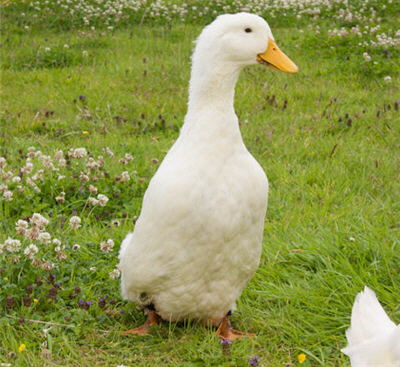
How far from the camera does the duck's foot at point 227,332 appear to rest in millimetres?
3340

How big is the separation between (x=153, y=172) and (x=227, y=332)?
77.9 inches

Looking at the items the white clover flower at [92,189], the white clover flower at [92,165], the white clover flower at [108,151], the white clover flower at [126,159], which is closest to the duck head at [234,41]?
the white clover flower at [92,189]

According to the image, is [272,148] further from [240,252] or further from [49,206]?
[240,252]

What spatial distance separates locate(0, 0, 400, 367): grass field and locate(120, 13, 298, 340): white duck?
0.39 m

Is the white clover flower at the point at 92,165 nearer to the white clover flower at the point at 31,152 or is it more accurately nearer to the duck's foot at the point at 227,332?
the white clover flower at the point at 31,152

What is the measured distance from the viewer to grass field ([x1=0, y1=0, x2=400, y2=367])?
329cm

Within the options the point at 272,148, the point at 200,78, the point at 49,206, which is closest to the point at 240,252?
the point at 200,78

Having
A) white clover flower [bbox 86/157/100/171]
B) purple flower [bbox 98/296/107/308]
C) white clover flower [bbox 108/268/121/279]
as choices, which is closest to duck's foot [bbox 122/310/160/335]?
purple flower [bbox 98/296/107/308]

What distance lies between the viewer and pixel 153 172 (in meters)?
5.02

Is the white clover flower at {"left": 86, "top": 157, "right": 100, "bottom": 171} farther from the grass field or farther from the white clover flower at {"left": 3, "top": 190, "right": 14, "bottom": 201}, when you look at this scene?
the white clover flower at {"left": 3, "top": 190, "right": 14, "bottom": 201}

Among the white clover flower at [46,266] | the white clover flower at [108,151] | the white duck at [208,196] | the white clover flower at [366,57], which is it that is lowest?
the white clover flower at [108,151]

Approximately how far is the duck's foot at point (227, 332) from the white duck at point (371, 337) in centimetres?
105

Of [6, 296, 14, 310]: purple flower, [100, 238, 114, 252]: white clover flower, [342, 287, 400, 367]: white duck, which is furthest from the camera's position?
[100, 238, 114, 252]: white clover flower

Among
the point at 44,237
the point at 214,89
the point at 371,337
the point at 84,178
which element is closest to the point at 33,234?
the point at 44,237
